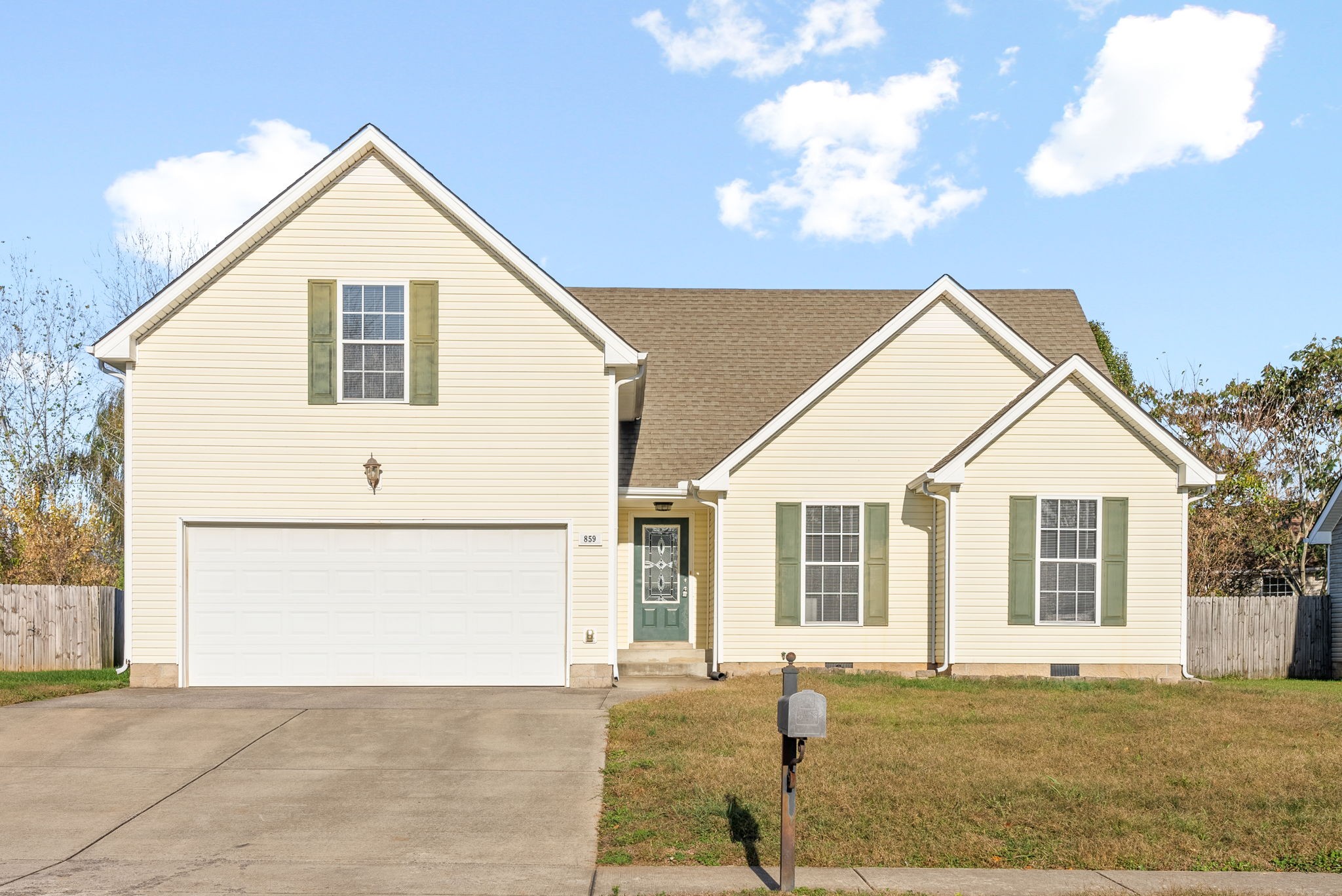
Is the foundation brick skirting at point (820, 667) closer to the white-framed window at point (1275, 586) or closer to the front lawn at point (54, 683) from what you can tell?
the front lawn at point (54, 683)

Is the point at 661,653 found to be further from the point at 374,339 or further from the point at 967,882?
the point at 967,882

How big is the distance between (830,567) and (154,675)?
→ 970 cm

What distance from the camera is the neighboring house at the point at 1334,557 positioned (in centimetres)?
2053

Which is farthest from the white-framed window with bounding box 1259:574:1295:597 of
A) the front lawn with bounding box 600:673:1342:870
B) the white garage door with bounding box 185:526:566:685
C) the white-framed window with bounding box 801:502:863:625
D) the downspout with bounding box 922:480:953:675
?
the white garage door with bounding box 185:526:566:685

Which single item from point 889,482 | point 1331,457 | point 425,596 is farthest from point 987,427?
point 1331,457

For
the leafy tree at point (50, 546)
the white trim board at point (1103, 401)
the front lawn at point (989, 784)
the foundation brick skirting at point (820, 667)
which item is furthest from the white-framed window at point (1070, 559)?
the leafy tree at point (50, 546)

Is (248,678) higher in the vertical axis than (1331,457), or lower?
lower

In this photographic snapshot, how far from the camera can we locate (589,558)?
1571 centimetres

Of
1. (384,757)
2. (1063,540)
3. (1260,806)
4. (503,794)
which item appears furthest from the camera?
(1063,540)

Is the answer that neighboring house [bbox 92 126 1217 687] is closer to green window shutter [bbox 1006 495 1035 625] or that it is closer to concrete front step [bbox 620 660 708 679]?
green window shutter [bbox 1006 495 1035 625]

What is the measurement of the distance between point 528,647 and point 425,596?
1.60m

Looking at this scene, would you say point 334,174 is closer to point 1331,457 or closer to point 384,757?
point 384,757

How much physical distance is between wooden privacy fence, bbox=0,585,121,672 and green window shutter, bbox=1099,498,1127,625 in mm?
16615

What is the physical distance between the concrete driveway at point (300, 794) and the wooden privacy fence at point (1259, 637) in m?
11.7
